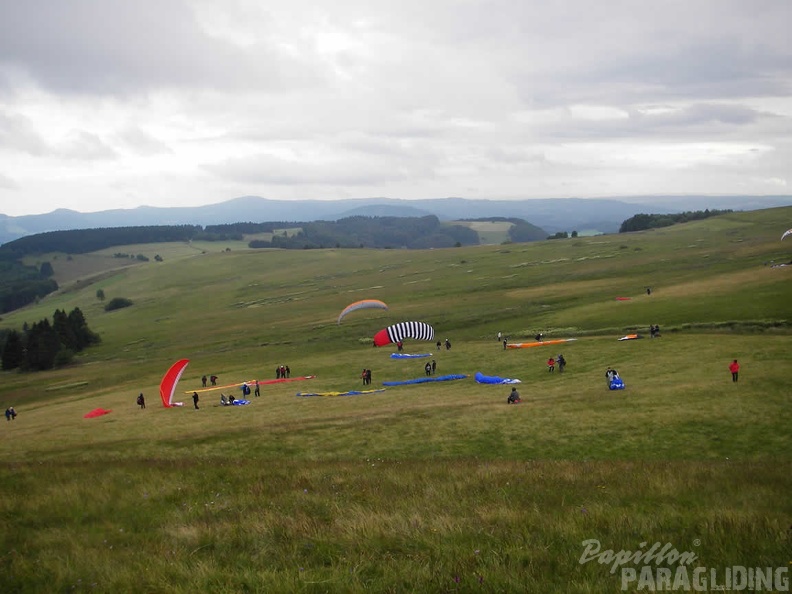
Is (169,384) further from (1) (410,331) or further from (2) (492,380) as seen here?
(2) (492,380)

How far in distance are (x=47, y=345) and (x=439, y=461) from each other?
337ft

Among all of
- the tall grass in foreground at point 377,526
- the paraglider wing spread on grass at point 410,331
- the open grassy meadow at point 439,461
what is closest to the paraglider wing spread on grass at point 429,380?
the open grassy meadow at point 439,461

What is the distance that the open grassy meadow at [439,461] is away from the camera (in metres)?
7.52

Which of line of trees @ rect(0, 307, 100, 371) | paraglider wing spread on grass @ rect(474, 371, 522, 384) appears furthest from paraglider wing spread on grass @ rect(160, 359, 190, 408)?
line of trees @ rect(0, 307, 100, 371)

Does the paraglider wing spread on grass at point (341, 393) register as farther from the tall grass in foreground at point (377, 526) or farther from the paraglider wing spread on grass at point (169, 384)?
the tall grass in foreground at point (377, 526)

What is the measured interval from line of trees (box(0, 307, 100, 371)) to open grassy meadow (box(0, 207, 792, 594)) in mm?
17557

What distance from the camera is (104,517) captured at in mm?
10789

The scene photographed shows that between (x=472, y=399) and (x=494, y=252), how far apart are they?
139 metres

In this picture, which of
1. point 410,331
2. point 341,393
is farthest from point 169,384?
point 410,331

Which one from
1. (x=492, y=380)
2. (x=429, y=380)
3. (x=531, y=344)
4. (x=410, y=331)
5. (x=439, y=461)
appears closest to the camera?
(x=439, y=461)

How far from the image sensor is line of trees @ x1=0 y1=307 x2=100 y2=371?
97438mm

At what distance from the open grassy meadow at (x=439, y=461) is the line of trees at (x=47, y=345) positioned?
17.6 m

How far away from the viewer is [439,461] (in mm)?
16312

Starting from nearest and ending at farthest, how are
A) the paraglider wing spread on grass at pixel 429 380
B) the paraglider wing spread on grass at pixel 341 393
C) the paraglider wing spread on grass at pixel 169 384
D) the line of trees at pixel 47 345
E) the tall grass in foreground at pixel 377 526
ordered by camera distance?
the tall grass in foreground at pixel 377 526 → the paraglider wing spread on grass at pixel 169 384 → the paraglider wing spread on grass at pixel 341 393 → the paraglider wing spread on grass at pixel 429 380 → the line of trees at pixel 47 345
